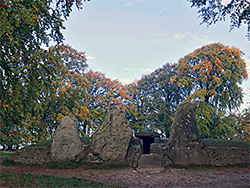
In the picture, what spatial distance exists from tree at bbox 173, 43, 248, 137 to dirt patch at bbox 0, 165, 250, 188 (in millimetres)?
10806

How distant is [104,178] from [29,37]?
25.7 feet

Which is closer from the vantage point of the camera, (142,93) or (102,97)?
(102,97)

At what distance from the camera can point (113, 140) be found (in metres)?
13.8

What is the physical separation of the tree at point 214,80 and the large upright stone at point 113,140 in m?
11.4

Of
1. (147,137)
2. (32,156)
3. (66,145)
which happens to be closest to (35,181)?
(66,145)

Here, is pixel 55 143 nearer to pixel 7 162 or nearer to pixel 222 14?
pixel 7 162

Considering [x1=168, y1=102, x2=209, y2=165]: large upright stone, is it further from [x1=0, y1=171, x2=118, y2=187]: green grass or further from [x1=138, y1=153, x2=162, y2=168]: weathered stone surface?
[x1=0, y1=171, x2=118, y2=187]: green grass

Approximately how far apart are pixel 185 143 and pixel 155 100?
1420 cm

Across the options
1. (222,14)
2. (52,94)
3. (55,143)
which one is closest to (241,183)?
(222,14)

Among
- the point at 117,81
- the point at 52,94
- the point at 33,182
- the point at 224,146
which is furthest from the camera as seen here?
the point at 117,81

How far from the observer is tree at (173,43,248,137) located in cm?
2348

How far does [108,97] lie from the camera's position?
85.6 feet

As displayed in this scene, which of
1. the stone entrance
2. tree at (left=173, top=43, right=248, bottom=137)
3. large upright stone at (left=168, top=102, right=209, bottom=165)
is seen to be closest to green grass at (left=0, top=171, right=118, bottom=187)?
large upright stone at (left=168, top=102, right=209, bottom=165)

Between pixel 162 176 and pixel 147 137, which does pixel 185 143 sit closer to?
pixel 162 176
